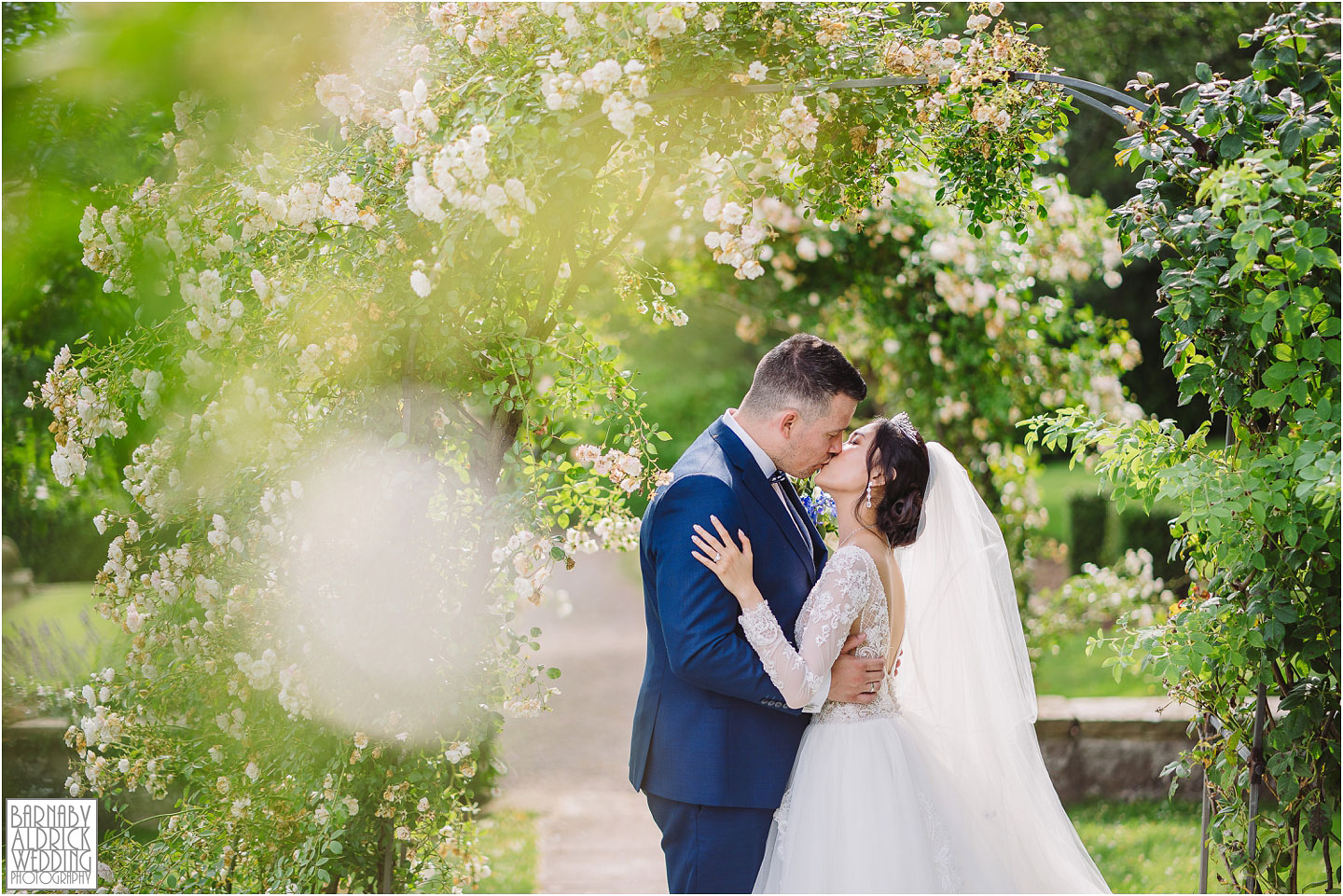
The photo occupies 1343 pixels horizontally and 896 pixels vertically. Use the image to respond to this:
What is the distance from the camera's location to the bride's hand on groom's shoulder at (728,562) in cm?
241

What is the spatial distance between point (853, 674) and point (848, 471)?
57 centimetres

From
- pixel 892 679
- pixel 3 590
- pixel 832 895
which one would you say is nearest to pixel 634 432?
pixel 892 679

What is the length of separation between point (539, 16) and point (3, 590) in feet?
11.5

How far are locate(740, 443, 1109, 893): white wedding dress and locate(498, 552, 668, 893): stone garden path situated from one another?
80.4 inches

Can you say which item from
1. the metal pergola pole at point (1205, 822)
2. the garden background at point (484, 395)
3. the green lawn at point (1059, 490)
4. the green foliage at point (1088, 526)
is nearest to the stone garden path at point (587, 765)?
the garden background at point (484, 395)

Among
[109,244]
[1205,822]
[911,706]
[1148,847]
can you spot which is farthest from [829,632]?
[1148,847]

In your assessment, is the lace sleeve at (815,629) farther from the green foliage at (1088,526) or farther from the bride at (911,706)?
the green foliage at (1088,526)

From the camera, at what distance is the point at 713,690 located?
2.46m

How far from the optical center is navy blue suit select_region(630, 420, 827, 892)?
7.95ft

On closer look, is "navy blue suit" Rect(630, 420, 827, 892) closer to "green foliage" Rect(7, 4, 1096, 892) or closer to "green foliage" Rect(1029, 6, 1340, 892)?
"green foliage" Rect(7, 4, 1096, 892)

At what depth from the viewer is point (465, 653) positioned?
9.26ft

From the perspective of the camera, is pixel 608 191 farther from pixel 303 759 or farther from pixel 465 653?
pixel 303 759

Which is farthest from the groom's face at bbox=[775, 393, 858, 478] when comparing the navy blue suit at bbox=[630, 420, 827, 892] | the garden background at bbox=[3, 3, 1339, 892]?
the garden background at bbox=[3, 3, 1339, 892]

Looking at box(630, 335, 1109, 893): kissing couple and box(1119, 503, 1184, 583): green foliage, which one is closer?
box(630, 335, 1109, 893): kissing couple
